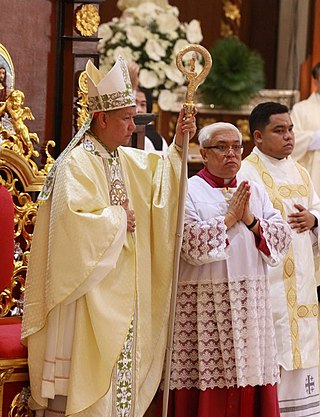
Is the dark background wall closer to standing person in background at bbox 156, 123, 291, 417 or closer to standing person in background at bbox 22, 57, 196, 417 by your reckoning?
standing person in background at bbox 22, 57, 196, 417

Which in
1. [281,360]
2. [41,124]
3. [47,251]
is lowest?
[281,360]

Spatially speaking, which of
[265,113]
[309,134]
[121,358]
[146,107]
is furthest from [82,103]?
[309,134]

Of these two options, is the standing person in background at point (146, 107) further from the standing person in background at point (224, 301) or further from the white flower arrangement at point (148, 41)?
the standing person in background at point (224, 301)

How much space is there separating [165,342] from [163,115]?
14.9 ft

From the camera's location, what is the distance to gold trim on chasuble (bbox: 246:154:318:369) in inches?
263

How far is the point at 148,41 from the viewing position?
8.81m

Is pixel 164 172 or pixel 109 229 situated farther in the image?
pixel 164 172

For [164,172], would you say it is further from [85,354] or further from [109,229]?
[85,354]

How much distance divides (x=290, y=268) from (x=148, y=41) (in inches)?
106

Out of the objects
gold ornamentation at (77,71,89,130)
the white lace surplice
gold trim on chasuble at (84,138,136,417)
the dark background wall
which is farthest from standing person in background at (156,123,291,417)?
the dark background wall

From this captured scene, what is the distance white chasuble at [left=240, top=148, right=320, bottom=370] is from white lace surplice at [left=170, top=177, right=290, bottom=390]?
0.62 m

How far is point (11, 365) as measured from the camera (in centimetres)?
579

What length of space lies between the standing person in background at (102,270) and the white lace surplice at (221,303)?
12cm

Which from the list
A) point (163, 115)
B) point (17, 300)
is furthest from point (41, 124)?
point (163, 115)
